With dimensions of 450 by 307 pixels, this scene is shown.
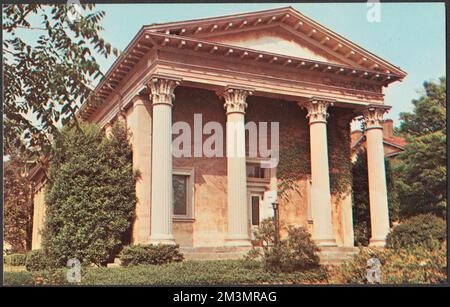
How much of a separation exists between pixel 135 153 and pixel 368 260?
842 cm

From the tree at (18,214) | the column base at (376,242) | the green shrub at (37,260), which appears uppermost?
the tree at (18,214)

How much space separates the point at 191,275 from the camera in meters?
12.9

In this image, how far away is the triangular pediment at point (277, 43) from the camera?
1712 cm

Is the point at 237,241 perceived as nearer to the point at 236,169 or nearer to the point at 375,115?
the point at 236,169

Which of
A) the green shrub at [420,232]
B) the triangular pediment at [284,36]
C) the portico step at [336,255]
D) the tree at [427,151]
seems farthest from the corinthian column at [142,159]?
the tree at [427,151]

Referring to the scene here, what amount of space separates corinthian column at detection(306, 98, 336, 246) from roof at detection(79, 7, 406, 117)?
158 cm

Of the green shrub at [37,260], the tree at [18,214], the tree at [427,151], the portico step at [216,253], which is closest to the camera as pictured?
Answer: the tree at [427,151]

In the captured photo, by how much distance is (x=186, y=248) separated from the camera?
54.6 feet

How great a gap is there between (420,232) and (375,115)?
299 inches

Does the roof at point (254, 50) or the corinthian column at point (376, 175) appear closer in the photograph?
the roof at point (254, 50)

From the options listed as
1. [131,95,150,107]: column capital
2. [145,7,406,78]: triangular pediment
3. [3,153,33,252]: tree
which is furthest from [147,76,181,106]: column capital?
[3,153,33,252]: tree

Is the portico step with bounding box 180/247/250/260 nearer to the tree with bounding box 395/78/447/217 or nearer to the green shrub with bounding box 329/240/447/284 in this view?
the green shrub with bounding box 329/240/447/284

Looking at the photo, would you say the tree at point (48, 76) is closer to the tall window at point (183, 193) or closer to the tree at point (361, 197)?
the tall window at point (183, 193)

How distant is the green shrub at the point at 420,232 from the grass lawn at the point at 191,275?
95.1 inches
